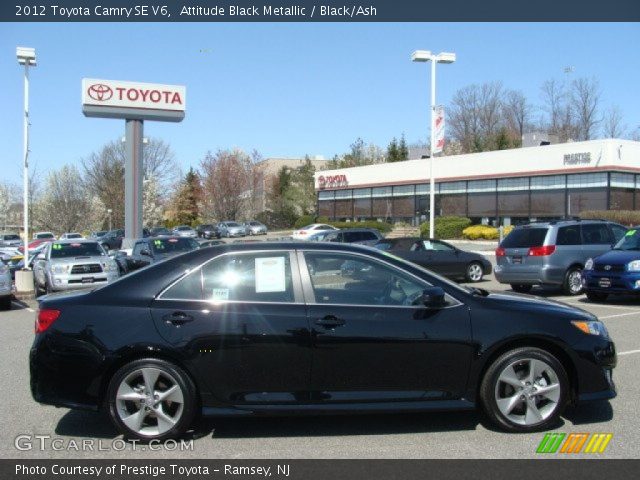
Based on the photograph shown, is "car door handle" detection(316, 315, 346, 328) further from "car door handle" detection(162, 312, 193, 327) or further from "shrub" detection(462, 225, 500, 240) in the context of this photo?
"shrub" detection(462, 225, 500, 240)

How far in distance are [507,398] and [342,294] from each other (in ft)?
5.26

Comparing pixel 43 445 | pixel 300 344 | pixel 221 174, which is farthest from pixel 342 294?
pixel 221 174

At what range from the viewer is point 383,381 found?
16.9ft

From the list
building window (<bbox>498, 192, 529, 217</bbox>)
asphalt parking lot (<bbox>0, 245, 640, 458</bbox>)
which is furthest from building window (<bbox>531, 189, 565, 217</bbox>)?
asphalt parking lot (<bbox>0, 245, 640, 458</bbox>)

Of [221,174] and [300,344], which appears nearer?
[300,344]

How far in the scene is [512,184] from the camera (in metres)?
42.8

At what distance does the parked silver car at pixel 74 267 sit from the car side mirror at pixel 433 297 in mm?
12684

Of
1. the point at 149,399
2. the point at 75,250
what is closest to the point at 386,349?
the point at 149,399

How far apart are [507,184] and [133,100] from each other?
24.5m

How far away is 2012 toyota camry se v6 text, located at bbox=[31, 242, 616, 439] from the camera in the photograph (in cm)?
511

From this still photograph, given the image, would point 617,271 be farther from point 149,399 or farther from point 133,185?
point 133,185

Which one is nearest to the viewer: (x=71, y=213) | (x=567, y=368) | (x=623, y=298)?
(x=567, y=368)

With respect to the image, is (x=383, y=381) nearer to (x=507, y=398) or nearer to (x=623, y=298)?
(x=507, y=398)

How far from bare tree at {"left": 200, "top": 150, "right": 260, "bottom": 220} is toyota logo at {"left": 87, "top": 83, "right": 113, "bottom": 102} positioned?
3371cm
